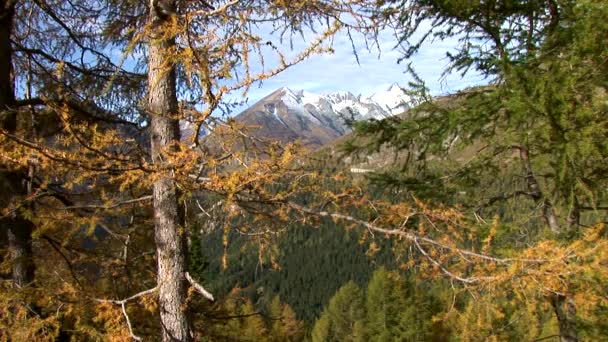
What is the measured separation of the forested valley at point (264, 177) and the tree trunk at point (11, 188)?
2 cm

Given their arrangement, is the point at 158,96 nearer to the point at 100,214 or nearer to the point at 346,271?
the point at 100,214

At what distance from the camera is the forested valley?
330cm

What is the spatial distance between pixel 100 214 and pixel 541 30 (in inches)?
206

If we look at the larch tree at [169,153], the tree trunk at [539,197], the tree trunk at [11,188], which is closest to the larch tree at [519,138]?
the tree trunk at [539,197]

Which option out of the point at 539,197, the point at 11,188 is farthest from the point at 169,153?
the point at 539,197

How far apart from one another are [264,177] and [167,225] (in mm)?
1090

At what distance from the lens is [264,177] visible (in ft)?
10.6

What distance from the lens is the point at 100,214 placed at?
3949 millimetres

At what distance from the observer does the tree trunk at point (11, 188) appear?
197 inches

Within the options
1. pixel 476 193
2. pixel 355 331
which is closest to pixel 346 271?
pixel 355 331

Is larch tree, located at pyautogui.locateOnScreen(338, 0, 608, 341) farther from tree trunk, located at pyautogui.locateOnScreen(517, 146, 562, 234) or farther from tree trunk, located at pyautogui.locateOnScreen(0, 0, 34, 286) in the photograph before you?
tree trunk, located at pyautogui.locateOnScreen(0, 0, 34, 286)

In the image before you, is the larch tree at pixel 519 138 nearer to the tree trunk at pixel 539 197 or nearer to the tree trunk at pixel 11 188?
the tree trunk at pixel 539 197

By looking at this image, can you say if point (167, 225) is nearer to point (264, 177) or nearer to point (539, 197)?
point (264, 177)

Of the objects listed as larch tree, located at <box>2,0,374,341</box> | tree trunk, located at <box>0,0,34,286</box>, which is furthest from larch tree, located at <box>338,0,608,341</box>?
tree trunk, located at <box>0,0,34,286</box>
